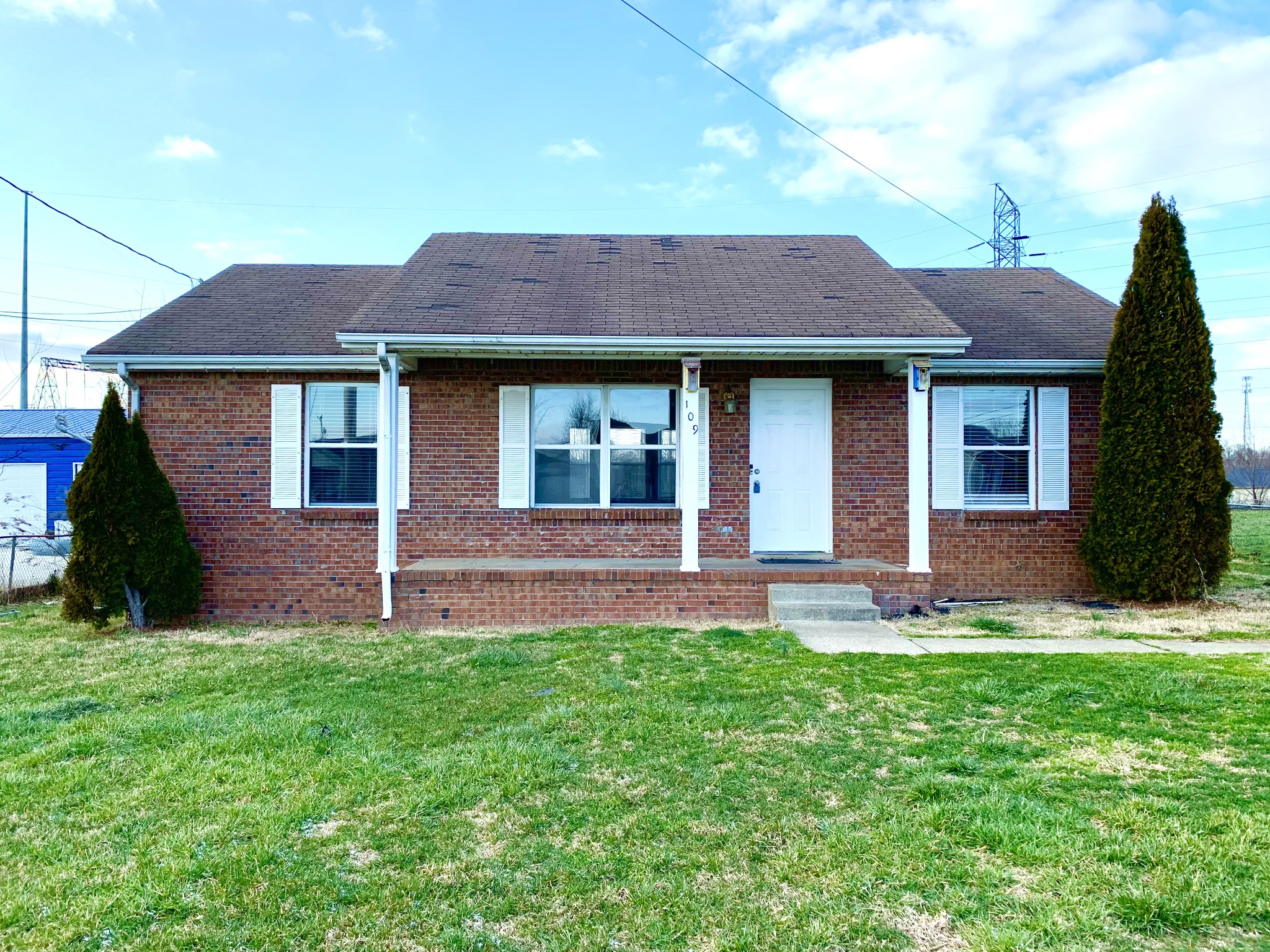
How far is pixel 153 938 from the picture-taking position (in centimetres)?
238

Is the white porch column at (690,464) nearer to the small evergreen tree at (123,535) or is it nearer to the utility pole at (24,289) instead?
the small evergreen tree at (123,535)

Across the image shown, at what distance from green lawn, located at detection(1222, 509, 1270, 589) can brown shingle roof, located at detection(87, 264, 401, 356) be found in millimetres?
12391

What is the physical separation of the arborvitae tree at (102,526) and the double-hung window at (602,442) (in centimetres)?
433

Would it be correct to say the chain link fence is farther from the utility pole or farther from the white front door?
the utility pole

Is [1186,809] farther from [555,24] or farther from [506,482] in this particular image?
[555,24]

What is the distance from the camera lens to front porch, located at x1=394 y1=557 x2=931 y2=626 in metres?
7.79

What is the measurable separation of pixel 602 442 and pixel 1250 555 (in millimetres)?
12560

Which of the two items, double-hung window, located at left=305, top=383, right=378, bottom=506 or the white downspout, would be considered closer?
the white downspout

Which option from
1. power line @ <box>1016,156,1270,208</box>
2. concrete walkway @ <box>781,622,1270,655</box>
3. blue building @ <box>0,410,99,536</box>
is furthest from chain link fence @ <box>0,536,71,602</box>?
power line @ <box>1016,156,1270,208</box>

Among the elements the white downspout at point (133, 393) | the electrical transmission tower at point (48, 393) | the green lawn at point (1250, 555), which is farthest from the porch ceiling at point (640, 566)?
the electrical transmission tower at point (48, 393)

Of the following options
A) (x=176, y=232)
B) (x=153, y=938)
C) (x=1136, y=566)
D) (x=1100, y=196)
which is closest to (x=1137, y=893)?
(x=153, y=938)

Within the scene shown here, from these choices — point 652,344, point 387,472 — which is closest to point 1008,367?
point 652,344

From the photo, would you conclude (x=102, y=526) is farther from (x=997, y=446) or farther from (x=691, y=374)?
(x=997, y=446)

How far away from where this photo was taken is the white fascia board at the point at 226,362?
27.9 feet
